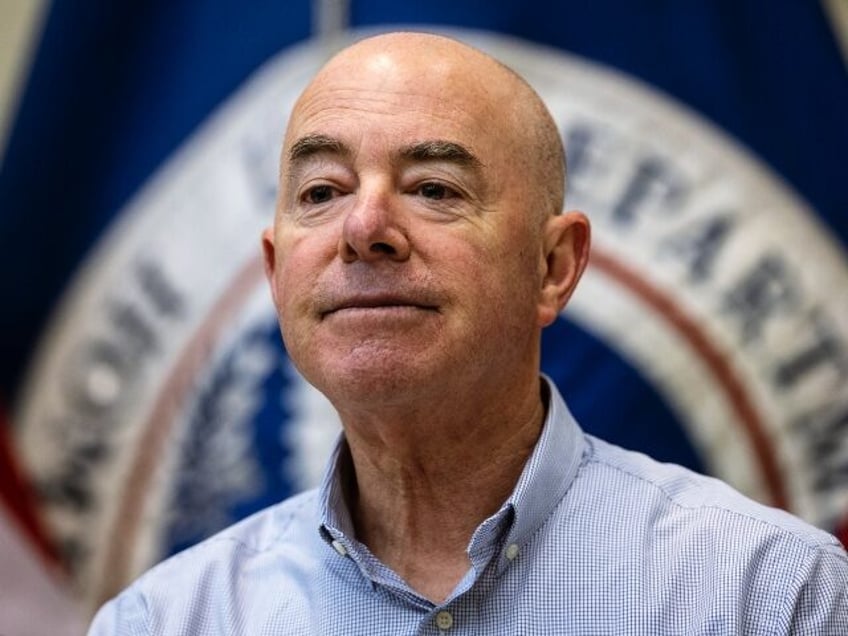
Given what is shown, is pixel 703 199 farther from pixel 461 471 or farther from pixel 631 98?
pixel 461 471

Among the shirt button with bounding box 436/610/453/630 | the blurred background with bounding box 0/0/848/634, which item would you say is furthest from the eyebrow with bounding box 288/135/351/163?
the blurred background with bounding box 0/0/848/634

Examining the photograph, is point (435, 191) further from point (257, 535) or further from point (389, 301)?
point (257, 535)

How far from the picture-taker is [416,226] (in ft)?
5.30

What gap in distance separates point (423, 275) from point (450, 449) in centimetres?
24

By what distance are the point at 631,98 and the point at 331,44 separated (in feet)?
1.97

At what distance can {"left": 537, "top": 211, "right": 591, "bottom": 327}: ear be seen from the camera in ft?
5.81

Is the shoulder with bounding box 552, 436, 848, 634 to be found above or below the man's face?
below

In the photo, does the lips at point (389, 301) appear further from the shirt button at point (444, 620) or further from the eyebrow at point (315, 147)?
the shirt button at point (444, 620)

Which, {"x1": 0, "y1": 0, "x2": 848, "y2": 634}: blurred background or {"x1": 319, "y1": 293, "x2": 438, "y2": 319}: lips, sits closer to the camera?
{"x1": 319, "y1": 293, "x2": 438, "y2": 319}: lips

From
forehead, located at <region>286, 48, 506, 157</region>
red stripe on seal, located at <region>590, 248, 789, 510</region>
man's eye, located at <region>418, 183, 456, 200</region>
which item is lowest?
red stripe on seal, located at <region>590, 248, 789, 510</region>

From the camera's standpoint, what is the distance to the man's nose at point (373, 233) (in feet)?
5.16

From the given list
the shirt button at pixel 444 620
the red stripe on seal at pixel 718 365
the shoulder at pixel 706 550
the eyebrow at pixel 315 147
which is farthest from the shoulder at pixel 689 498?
the red stripe on seal at pixel 718 365

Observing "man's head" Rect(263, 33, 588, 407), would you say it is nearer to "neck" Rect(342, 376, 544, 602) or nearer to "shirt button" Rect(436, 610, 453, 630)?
"neck" Rect(342, 376, 544, 602)

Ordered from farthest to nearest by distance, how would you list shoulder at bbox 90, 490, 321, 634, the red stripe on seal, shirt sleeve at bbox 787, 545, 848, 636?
the red stripe on seal < shoulder at bbox 90, 490, 321, 634 < shirt sleeve at bbox 787, 545, 848, 636
